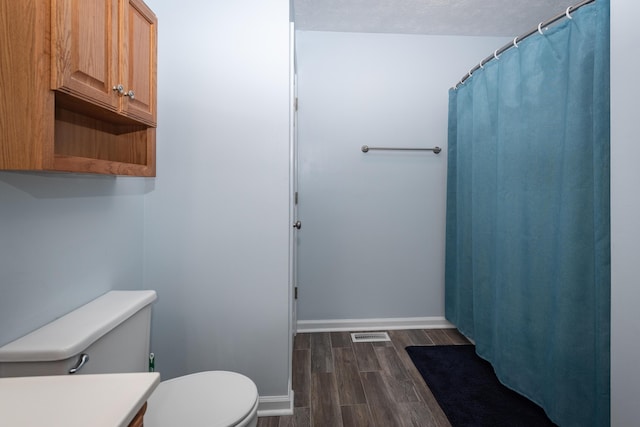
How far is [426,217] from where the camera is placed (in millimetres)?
2695

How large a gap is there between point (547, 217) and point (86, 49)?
1.85m

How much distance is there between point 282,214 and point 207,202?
36 centimetres

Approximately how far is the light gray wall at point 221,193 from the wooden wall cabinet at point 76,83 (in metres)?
0.30

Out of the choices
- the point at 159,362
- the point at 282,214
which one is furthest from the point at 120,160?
the point at 159,362

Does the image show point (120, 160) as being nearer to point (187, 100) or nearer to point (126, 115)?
point (126, 115)

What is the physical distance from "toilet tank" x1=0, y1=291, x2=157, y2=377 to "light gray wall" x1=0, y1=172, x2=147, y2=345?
0.18 feet

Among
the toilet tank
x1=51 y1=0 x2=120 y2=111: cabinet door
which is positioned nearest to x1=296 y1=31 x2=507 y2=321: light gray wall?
the toilet tank

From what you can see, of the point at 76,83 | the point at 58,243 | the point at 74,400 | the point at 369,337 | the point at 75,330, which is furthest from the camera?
the point at 369,337

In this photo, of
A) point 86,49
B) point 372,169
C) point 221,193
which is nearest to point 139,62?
point 86,49

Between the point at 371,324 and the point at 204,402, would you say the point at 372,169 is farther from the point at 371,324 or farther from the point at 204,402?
the point at 204,402

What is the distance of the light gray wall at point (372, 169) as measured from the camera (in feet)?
8.53

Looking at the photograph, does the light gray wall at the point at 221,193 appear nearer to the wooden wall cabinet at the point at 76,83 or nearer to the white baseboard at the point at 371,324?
the wooden wall cabinet at the point at 76,83

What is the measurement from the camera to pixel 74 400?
65 centimetres

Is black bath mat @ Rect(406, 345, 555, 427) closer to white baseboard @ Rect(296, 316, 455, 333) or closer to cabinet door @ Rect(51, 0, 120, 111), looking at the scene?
white baseboard @ Rect(296, 316, 455, 333)
